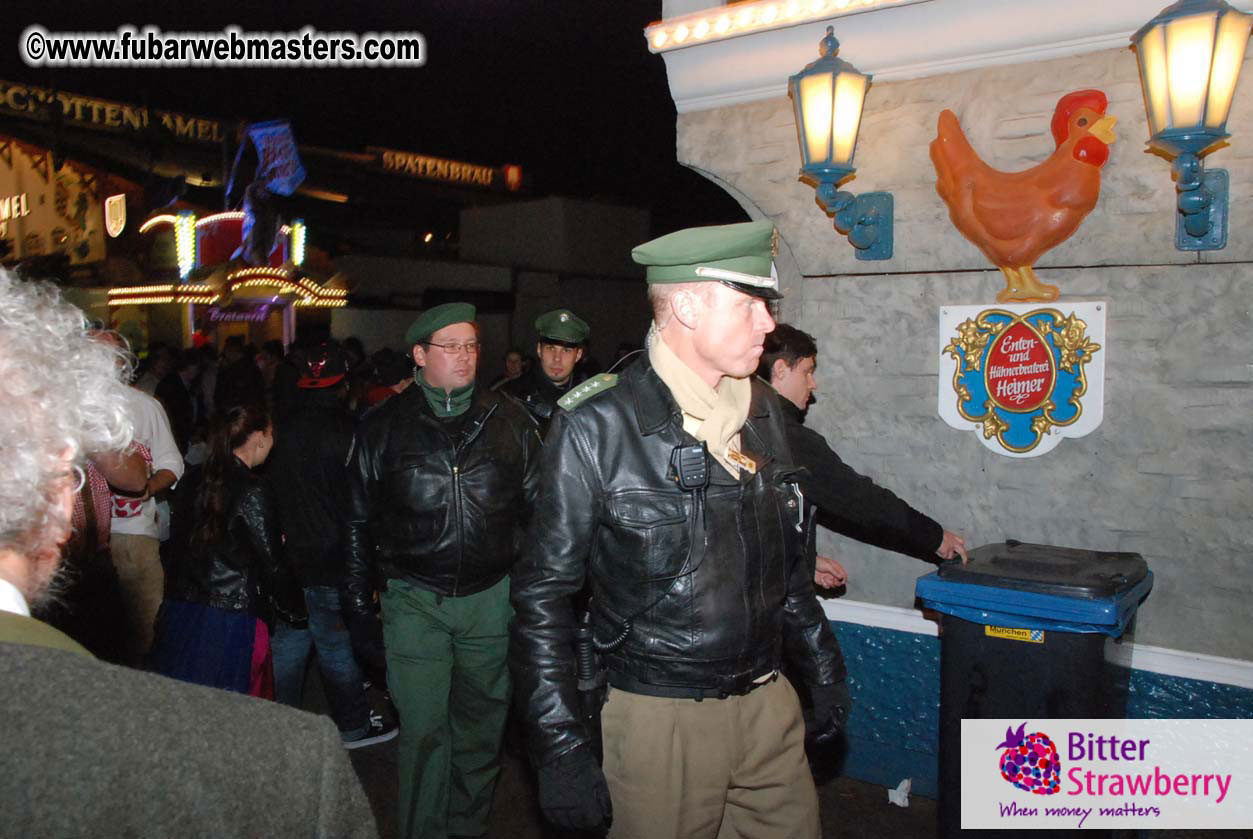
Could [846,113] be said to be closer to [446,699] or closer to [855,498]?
[855,498]

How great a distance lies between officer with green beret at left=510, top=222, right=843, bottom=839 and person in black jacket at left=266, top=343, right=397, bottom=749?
2405 millimetres

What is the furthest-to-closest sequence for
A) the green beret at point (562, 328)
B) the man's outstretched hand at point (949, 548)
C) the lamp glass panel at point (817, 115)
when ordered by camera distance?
the green beret at point (562, 328), the lamp glass panel at point (817, 115), the man's outstretched hand at point (949, 548)

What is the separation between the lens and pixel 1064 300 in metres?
4.05

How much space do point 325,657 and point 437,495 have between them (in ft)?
5.55

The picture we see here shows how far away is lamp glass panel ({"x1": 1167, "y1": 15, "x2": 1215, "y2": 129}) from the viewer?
3278 mm

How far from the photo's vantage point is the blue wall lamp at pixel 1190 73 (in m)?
3.29

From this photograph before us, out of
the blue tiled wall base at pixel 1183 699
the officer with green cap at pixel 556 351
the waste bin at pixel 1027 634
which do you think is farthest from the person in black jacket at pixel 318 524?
the blue tiled wall base at pixel 1183 699

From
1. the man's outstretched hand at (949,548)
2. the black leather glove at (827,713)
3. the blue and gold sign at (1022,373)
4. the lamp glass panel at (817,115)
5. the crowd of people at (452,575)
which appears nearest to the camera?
the crowd of people at (452,575)

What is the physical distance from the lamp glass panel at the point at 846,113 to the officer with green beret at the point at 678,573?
6.08 ft

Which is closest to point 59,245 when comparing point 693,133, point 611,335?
point 611,335

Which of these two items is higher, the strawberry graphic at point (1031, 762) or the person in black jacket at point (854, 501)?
the person in black jacket at point (854, 501)

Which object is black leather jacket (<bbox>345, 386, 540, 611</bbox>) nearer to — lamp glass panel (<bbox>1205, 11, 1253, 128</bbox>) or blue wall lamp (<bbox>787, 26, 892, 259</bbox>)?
blue wall lamp (<bbox>787, 26, 892, 259</bbox>)

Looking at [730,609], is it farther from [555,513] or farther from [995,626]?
[995,626]

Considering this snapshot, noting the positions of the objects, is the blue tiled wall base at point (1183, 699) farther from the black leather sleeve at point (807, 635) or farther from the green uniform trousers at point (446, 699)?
the green uniform trousers at point (446, 699)
